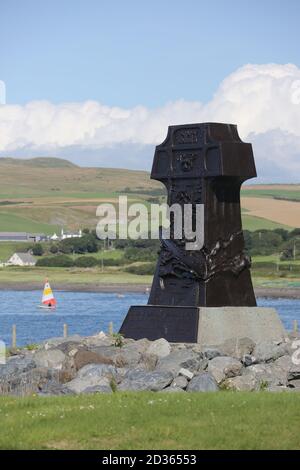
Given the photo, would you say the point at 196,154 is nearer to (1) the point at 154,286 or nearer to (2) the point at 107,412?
(1) the point at 154,286

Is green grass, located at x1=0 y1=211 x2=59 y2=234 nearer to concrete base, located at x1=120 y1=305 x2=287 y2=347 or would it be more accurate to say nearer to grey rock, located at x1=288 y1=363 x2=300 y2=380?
concrete base, located at x1=120 y1=305 x2=287 y2=347

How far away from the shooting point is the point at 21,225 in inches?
6531

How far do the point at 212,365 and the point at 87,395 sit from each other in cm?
425

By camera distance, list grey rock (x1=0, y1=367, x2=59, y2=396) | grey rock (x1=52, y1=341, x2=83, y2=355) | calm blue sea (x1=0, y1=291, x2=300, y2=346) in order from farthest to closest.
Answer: calm blue sea (x1=0, y1=291, x2=300, y2=346), grey rock (x1=52, y1=341, x2=83, y2=355), grey rock (x1=0, y1=367, x2=59, y2=396)

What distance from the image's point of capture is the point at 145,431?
42.0 feet

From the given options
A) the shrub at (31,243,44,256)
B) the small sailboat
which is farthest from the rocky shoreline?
the shrub at (31,243,44,256)

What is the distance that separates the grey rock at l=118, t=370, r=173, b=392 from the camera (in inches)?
698

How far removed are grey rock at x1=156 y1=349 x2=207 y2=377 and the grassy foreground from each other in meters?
4.03

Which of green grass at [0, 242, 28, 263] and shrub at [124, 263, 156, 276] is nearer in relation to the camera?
shrub at [124, 263, 156, 276]

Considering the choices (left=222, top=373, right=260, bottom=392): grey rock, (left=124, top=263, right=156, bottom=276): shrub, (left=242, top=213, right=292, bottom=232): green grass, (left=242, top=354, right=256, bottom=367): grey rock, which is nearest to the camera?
(left=222, top=373, right=260, bottom=392): grey rock

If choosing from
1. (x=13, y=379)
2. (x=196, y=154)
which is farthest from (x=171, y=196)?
(x=13, y=379)

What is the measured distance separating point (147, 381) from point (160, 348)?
184 inches

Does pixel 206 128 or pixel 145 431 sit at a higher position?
pixel 206 128

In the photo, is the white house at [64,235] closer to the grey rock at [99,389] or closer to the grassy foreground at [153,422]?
the grey rock at [99,389]
